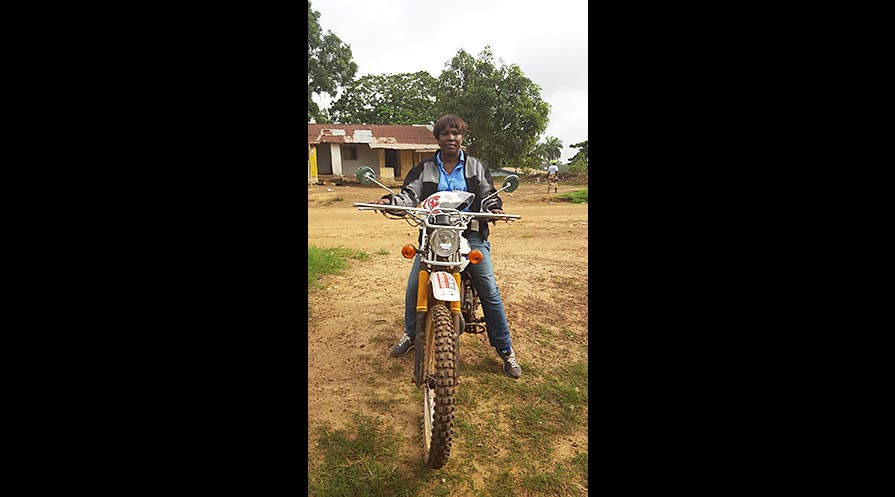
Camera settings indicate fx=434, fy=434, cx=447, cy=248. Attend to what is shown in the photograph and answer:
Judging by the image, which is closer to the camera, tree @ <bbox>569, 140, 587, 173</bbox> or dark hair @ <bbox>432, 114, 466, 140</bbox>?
dark hair @ <bbox>432, 114, 466, 140</bbox>

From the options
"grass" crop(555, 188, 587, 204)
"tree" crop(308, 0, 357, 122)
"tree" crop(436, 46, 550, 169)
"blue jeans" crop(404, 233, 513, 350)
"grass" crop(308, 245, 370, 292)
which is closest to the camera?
"blue jeans" crop(404, 233, 513, 350)

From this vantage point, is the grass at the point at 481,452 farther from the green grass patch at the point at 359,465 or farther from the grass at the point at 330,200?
the grass at the point at 330,200

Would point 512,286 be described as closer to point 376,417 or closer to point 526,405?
point 526,405

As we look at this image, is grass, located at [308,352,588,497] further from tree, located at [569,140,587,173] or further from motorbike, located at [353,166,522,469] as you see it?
tree, located at [569,140,587,173]

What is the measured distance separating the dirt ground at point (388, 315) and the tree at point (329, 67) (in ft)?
63.4

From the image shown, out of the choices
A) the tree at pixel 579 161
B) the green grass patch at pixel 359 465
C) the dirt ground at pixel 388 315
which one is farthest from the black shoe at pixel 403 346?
the tree at pixel 579 161

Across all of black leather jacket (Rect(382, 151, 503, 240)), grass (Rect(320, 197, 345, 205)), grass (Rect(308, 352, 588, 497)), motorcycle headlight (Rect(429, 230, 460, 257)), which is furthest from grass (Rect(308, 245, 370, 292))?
grass (Rect(320, 197, 345, 205))

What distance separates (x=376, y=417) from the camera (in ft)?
9.84

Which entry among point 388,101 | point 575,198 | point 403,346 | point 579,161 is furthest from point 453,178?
point 388,101

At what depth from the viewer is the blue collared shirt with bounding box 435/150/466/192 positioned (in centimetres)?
323

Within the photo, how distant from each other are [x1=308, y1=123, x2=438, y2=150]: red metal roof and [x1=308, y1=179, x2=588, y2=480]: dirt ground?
42.2 feet

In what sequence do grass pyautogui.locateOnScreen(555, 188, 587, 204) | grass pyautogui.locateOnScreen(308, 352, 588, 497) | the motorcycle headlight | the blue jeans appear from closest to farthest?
1. grass pyautogui.locateOnScreen(308, 352, 588, 497)
2. the motorcycle headlight
3. the blue jeans
4. grass pyautogui.locateOnScreen(555, 188, 587, 204)

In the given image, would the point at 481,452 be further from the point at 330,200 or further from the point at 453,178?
the point at 330,200

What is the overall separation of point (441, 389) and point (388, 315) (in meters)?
2.47
